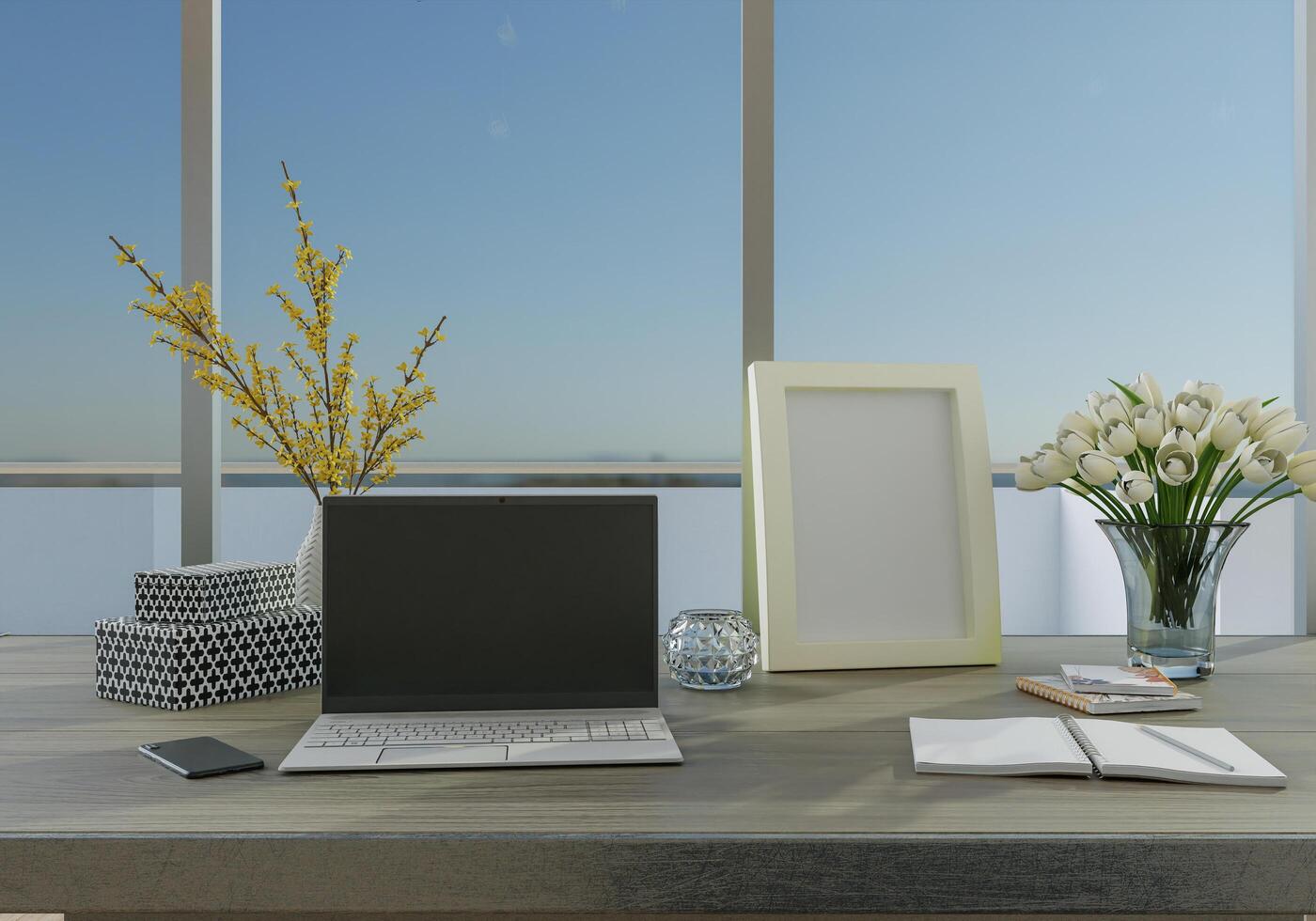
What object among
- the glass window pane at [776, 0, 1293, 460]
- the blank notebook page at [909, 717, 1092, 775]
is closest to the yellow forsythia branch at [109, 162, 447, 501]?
the blank notebook page at [909, 717, 1092, 775]

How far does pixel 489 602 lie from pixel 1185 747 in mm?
719

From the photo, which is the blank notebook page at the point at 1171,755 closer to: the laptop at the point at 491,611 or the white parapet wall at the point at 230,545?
the laptop at the point at 491,611

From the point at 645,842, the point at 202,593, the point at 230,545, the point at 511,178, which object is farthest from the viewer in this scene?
the point at 511,178

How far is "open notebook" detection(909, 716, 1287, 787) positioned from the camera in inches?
33.9

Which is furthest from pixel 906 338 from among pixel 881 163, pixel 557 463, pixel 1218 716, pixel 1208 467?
pixel 1218 716

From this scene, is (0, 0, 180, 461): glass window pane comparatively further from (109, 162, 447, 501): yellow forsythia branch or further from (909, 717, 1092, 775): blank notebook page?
(909, 717, 1092, 775): blank notebook page

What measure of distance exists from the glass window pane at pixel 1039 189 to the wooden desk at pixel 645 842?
327 centimetres

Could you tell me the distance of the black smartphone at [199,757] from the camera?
0.87 meters

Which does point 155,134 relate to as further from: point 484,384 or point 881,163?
point 881,163

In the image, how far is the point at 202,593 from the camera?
1.20 meters

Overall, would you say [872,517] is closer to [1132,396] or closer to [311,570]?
[1132,396]

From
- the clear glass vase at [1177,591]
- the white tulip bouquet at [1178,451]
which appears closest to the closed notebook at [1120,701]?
the clear glass vase at [1177,591]

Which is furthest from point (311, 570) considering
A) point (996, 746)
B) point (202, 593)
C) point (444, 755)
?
point (996, 746)

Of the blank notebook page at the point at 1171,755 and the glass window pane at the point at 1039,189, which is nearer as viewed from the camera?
the blank notebook page at the point at 1171,755
